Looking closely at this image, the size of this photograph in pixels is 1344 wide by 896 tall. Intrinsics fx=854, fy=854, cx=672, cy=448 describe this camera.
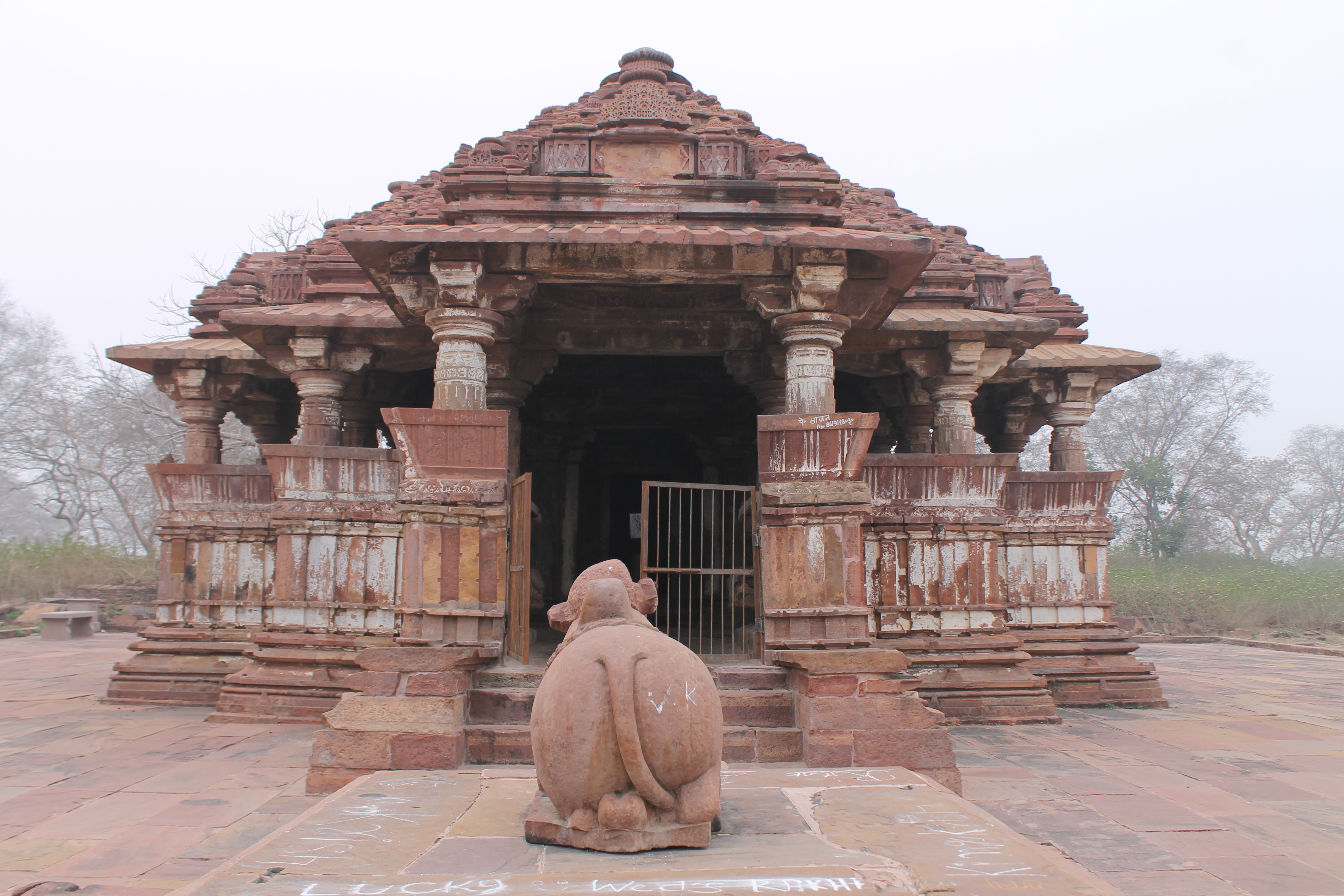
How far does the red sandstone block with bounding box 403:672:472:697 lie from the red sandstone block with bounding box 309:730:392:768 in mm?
256

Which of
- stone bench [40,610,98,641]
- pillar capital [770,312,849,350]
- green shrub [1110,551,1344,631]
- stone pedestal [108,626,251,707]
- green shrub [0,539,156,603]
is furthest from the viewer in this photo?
green shrub [0,539,156,603]

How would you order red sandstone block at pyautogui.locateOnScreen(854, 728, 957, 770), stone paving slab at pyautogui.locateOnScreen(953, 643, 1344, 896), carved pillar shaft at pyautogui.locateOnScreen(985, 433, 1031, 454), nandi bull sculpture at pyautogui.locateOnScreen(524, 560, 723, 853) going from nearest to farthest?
nandi bull sculpture at pyautogui.locateOnScreen(524, 560, 723, 853)
stone paving slab at pyautogui.locateOnScreen(953, 643, 1344, 896)
red sandstone block at pyautogui.locateOnScreen(854, 728, 957, 770)
carved pillar shaft at pyautogui.locateOnScreen(985, 433, 1031, 454)

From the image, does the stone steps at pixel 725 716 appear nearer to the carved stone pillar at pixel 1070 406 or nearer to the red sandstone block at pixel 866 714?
the red sandstone block at pixel 866 714

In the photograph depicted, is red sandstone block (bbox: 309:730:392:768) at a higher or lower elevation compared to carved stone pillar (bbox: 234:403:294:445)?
lower

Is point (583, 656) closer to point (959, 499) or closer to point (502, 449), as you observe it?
point (502, 449)

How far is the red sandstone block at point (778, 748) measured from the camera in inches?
195

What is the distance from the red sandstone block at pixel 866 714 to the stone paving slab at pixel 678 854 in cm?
88

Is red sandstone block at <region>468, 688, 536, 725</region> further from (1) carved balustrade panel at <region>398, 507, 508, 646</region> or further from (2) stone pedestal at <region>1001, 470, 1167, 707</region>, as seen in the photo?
(2) stone pedestal at <region>1001, 470, 1167, 707</region>

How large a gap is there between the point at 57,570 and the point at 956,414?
19.3 meters

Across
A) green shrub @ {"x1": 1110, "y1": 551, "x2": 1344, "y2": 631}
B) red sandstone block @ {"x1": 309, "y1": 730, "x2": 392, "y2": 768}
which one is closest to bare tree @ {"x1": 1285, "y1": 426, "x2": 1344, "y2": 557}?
→ green shrub @ {"x1": 1110, "y1": 551, "x2": 1344, "y2": 631}

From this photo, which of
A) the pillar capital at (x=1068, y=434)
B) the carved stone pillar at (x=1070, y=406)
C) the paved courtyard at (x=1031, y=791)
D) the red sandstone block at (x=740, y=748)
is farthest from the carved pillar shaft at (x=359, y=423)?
the pillar capital at (x=1068, y=434)

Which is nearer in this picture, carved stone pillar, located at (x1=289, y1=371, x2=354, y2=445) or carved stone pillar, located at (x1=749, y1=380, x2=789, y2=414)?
carved stone pillar, located at (x1=749, y1=380, x2=789, y2=414)

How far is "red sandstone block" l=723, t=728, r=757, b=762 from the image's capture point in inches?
194

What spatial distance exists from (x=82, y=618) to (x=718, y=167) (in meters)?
14.4
